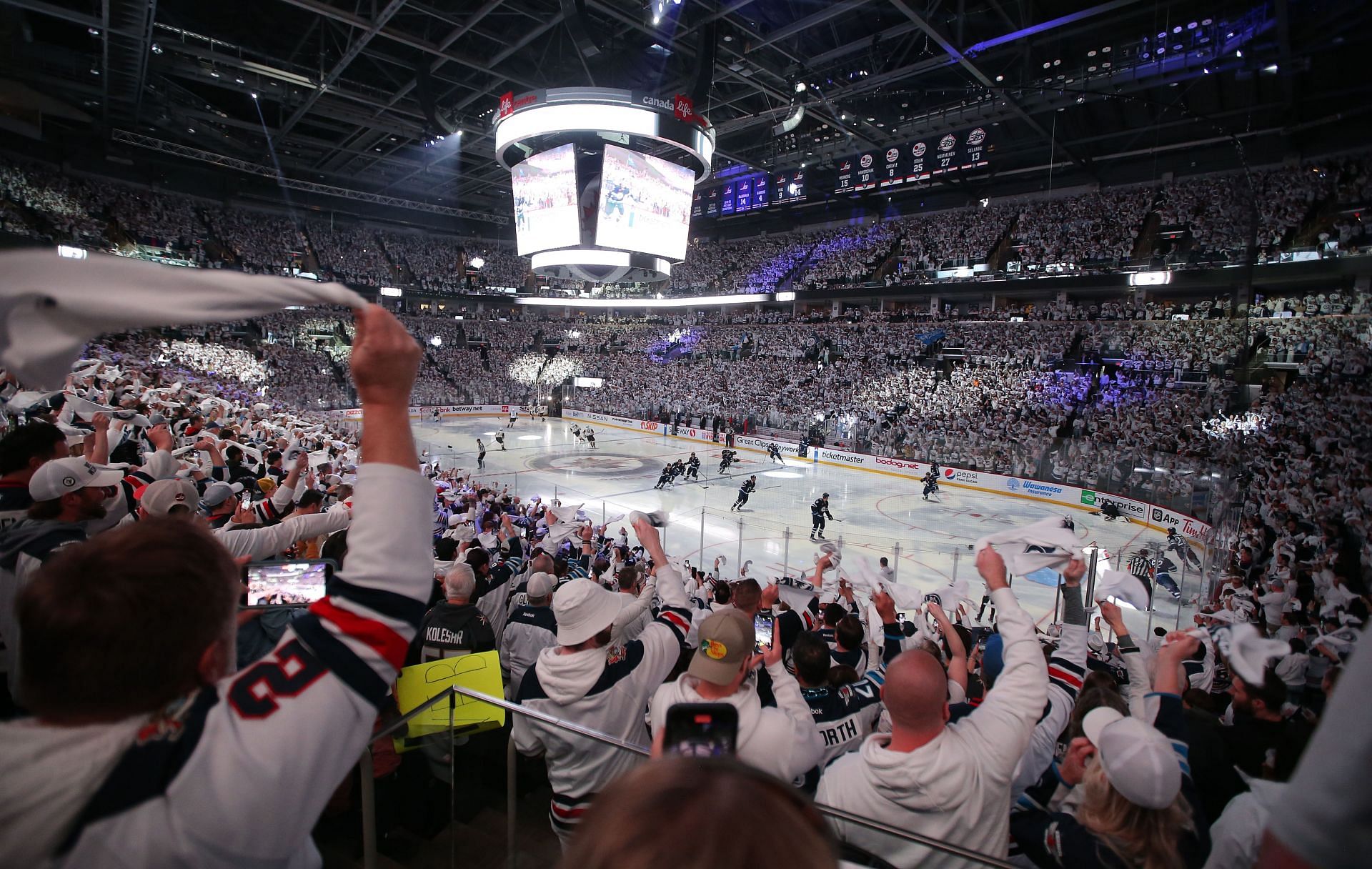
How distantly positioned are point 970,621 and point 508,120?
59.1ft

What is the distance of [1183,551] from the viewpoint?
9.96 metres

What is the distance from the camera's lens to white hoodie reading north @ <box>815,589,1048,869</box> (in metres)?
2.22

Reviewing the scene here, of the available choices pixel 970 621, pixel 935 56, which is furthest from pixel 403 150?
pixel 970 621

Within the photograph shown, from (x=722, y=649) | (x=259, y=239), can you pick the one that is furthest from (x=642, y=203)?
(x=259, y=239)

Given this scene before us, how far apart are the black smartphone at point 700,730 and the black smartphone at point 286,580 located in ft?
9.49

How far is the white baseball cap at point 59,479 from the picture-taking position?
10.2ft

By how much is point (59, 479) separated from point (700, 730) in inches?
142

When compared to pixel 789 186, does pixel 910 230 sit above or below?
below

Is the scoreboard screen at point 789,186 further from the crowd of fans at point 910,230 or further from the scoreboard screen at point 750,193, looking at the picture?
the crowd of fans at point 910,230

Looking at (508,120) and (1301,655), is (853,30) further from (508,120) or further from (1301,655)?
(1301,655)

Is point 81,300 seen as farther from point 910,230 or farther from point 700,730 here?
point 910,230

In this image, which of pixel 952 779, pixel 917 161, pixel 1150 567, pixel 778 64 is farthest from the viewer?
pixel 917 161

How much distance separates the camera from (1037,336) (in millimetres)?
30266

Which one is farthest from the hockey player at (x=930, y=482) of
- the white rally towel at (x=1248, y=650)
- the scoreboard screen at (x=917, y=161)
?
the white rally towel at (x=1248, y=650)
